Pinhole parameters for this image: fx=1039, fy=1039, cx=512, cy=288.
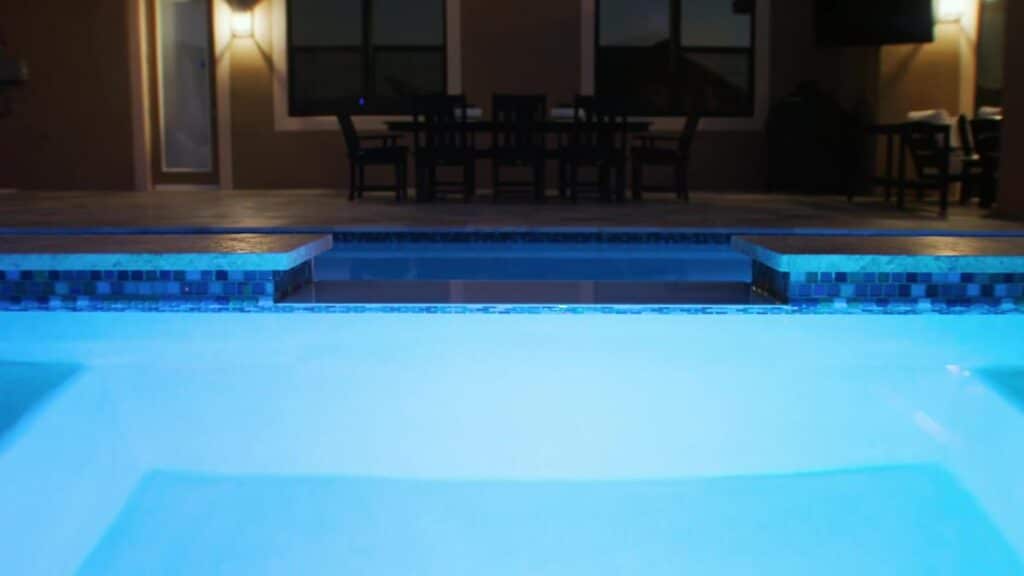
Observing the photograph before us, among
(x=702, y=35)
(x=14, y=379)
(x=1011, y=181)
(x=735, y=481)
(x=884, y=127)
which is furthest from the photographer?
(x=702, y=35)

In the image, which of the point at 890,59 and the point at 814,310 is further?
the point at 890,59

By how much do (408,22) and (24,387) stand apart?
8970mm

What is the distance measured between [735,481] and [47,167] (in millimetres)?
10959

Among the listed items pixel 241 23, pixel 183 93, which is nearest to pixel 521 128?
pixel 241 23

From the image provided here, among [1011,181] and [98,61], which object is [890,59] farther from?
[98,61]

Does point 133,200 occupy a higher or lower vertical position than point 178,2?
lower

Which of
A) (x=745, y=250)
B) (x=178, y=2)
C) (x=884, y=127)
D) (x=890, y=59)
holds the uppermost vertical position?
(x=178, y=2)

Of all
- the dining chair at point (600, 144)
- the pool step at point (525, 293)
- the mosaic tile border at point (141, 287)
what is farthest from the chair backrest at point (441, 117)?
the mosaic tile border at point (141, 287)

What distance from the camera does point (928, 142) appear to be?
8.34m

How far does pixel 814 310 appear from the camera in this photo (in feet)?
11.7

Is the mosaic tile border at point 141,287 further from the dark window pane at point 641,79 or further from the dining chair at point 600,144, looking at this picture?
the dark window pane at point 641,79

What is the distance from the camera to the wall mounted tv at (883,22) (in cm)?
1035

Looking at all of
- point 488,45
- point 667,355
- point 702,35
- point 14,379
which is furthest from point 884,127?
point 14,379

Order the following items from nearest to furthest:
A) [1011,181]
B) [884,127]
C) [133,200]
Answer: [1011,181], [884,127], [133,200]
